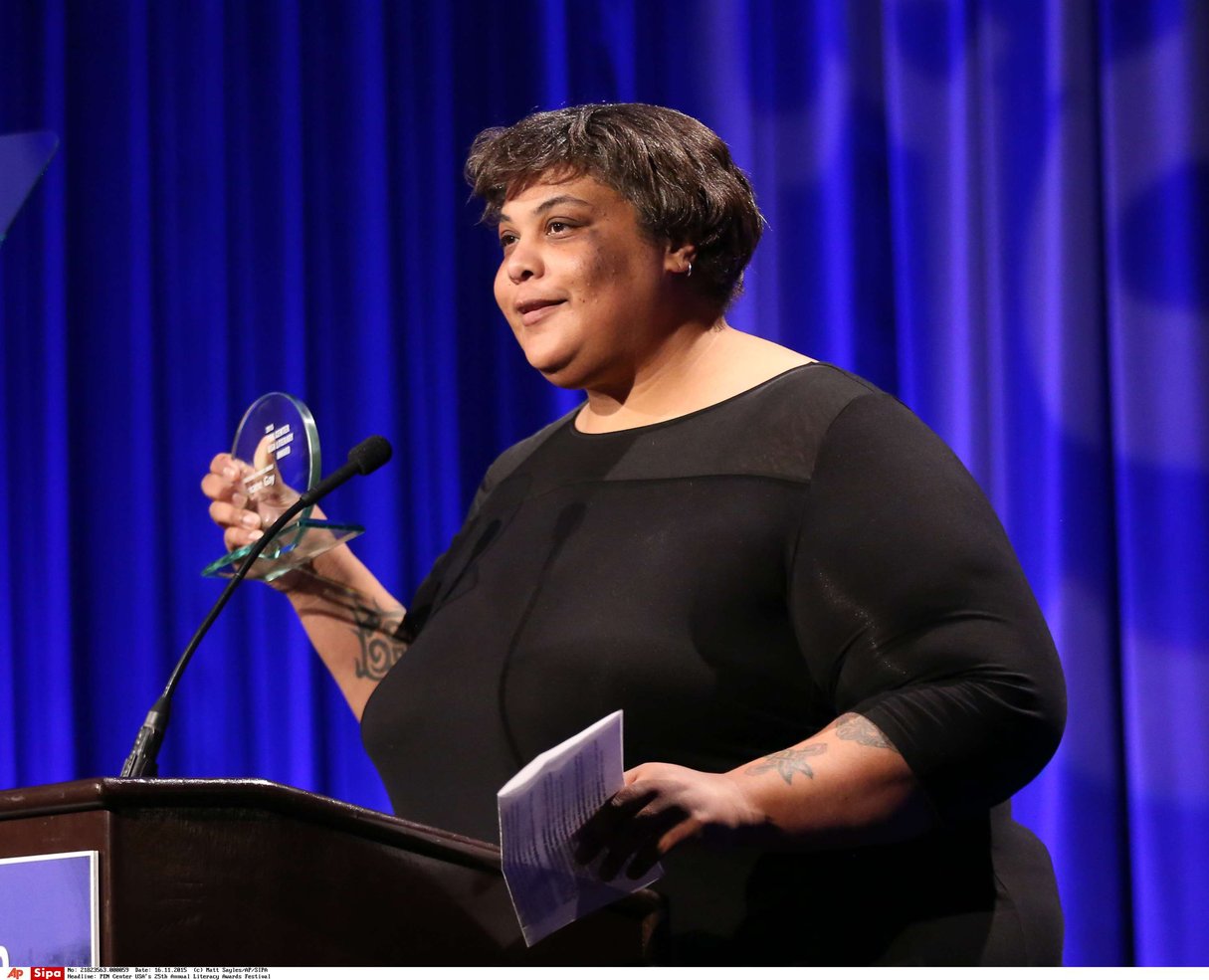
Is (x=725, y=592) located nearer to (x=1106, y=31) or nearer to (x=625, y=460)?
(x=625, y=460)

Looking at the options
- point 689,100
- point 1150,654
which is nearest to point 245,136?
point 689,100

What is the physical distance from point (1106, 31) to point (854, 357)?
0.66 metres

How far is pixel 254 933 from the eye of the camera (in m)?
0.89

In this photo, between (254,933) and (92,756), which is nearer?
(254,933)

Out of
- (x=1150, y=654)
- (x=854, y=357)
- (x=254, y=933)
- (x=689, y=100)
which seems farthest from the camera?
(x=689, y=100)

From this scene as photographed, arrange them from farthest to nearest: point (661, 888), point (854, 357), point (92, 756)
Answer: point (92, 756) < point (854, 357) < point (661, 888)

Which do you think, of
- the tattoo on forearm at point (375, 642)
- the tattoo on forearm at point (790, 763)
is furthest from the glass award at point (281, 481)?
the tattoo on forearm at point (790, 763)

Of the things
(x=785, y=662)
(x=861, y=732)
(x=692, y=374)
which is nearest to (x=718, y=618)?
(x=785, y=662)

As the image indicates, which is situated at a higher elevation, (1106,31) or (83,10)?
(83,10)

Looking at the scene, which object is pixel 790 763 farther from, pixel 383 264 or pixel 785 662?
→ pixel 383 264

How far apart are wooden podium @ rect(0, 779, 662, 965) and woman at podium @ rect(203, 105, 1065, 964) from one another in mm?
114

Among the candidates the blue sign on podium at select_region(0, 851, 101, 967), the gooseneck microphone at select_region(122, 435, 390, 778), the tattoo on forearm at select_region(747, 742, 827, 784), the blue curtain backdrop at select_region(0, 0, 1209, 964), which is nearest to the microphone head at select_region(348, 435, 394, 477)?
the gooseneck microphone at select_region(122, 435, 390, 778)

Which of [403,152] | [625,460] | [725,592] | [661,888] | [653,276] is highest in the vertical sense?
[403,152]

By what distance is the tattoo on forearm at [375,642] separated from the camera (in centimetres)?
179
